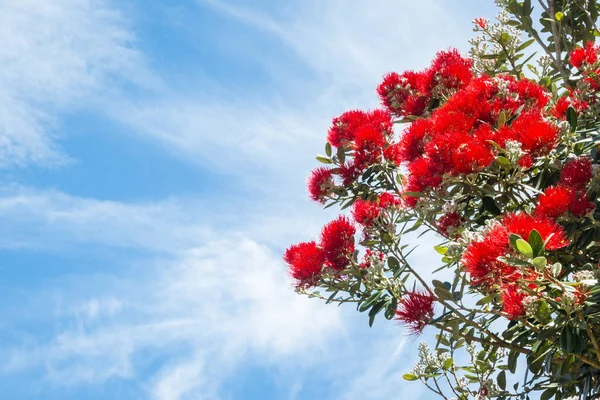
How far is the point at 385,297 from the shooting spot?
3.80 metres

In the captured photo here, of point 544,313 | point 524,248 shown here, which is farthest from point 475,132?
point 524,248

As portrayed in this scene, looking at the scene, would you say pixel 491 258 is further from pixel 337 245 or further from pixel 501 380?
pixel 501 380

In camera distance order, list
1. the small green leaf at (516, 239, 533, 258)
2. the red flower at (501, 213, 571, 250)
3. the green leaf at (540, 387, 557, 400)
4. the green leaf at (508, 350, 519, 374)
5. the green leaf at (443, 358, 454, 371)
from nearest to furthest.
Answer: the small green leaf at (516, 239, 533, 258), the red flower at (501, 213, 571, 250), the green leaf at (508, 350, 519, 374), the green leaf at (540, 387, 557, 400), the green leaf at (443, 358, 454, 371)

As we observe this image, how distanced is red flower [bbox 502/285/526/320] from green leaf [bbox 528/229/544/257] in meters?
0.29

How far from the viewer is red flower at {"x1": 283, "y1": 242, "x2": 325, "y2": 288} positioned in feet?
12.6

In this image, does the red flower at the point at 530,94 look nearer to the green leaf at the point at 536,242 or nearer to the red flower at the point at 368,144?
the red flower at the point at 368,144

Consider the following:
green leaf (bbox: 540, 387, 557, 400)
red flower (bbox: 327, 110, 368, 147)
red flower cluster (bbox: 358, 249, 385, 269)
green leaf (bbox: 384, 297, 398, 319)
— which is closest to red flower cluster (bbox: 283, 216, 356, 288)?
red flower cluster (bbox: 358, 249, 385, 269)

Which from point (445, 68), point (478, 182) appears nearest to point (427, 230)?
point (478, 182)

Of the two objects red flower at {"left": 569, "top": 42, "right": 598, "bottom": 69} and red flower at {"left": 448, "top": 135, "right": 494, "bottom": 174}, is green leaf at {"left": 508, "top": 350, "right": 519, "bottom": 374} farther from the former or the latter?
red flower at {"left": 569, "top": 42, "right": 598, "bottom": 69}

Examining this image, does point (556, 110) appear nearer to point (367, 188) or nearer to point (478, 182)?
point (478, 182)

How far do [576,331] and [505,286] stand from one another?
1.34 ft

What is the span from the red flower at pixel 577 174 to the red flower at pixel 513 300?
0.82m

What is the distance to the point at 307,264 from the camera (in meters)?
3.85

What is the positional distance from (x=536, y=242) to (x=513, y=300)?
37 cm
